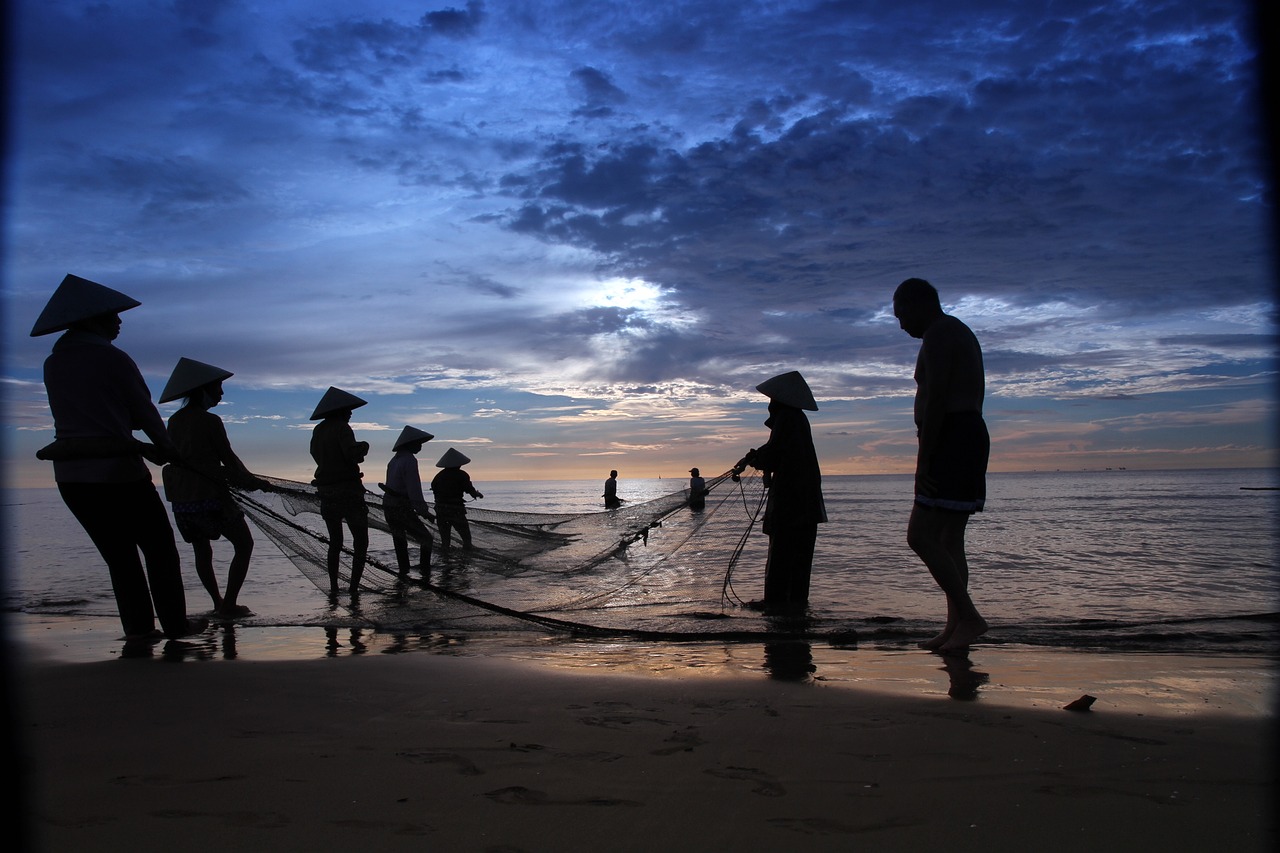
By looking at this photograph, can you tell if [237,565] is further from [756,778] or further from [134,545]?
[756,778]

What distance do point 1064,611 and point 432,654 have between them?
555cm

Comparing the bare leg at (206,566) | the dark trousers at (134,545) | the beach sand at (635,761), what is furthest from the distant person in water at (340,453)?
the beach sand at (635,761)

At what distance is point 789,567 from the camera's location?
682cm

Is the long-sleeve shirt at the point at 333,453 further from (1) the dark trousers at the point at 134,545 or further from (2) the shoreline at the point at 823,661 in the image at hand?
(1) the dark trousers at the point at 134,545

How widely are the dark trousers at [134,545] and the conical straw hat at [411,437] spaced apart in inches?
222

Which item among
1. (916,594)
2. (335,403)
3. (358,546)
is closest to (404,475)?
(335,403)

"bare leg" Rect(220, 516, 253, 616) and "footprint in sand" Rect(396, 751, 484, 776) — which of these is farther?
"bare leg" Rect(220, 516, 253, 616)

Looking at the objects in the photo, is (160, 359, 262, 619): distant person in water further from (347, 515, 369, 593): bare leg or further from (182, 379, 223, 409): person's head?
(347, 515, 369, 593): bare leg

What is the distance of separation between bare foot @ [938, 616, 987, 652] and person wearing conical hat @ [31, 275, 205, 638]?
4761 millimetres

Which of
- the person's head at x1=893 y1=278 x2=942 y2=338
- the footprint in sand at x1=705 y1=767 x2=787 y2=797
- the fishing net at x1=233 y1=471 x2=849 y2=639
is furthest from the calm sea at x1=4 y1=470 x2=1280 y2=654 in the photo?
the footprint in sand at x1=705 y1=767 x2=787 y2=797

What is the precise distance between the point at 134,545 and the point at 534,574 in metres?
3.60

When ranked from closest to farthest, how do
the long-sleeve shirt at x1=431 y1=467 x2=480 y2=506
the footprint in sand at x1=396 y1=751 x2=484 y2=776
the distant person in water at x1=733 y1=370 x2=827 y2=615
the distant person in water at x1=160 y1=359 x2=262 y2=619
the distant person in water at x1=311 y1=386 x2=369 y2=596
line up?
the footprint in sand at x1=396 y1=751 x2=484 y2=776 → the distant person in water at x1=160 y1=359 x2=262 y2=619 → the distant person in water at x1=733 y1=370 x2=827 y2=615 → the distant person in water at x1=311 y1=386 x2=369 y2=596 → the long-sleeve shirt at x1=431 y1=467 x2=480 y2=506

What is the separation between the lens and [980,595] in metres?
7.91

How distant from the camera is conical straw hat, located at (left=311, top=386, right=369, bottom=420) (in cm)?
817
